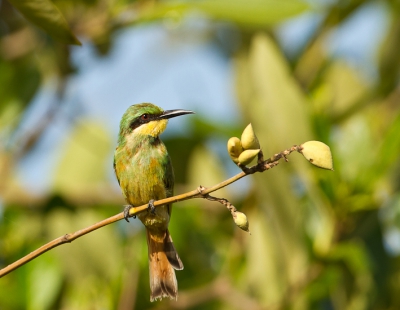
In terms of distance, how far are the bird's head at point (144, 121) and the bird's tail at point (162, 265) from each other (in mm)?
497

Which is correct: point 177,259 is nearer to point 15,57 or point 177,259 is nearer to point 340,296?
point 340,296

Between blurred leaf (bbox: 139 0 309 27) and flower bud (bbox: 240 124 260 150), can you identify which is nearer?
flower bud (bbox: 240 124 260 150)

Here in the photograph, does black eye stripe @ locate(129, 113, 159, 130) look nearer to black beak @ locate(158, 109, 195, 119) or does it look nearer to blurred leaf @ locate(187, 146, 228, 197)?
black beak @ locate(158, 109, 195, 119)

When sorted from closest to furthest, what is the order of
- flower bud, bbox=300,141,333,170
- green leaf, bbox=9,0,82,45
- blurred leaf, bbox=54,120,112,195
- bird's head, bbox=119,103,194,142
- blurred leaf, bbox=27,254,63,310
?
flower bud, bbox=300,141,333,170 → green leaf, bbox=9,0,82,45 → blurred leaf, bbox=27,254,63,310 → bird's head, bbox=119,103,194,142 → blurred leaf, bbox=54,120,112,195

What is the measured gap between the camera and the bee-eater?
3.26 metres

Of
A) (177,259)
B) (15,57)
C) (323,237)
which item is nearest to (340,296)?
(323,237)

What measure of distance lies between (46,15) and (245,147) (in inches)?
28.1

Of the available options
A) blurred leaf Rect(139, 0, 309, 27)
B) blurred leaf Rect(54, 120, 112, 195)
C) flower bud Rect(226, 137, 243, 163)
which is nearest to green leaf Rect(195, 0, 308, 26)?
blurred leaf Rect(139, 0, 309, 27)

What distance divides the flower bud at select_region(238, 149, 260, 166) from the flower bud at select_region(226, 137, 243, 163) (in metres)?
0.03

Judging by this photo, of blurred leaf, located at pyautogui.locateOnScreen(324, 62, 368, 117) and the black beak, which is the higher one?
blurred leaf, located at pyautogui.locateOnScreen(324, 62, 368, 117)

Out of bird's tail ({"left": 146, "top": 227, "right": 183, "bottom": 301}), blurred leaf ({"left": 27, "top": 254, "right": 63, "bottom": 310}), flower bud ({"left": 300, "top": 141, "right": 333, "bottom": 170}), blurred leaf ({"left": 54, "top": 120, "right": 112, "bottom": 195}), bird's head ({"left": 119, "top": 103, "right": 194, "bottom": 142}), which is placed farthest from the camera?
blurred leaf ({"left": 54, "top": 120, "right": 112, "bottom": 195})

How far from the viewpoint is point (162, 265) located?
3119 millimetres

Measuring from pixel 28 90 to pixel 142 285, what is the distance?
4.42 feet

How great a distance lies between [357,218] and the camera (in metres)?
3.32
